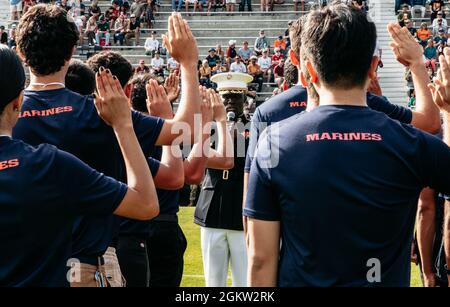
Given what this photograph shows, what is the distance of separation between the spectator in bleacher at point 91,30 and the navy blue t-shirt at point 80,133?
29820 millimetres

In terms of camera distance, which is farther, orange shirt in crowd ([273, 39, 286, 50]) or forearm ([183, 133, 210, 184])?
orange shirt in crowd ([273, 39, 286, 50])

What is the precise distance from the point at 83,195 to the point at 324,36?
3.79ft

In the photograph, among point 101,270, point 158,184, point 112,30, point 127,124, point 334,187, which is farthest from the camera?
point 112,30

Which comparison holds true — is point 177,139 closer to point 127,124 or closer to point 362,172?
point 127,124

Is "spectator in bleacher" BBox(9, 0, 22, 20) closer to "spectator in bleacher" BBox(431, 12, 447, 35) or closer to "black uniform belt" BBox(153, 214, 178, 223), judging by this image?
"spectator in bleacher" BBox(431, 12, 447, 35)

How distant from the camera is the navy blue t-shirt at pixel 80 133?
4.11 metres

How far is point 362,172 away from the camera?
3.12 m

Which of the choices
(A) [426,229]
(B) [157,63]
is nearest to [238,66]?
(B) [157,63]

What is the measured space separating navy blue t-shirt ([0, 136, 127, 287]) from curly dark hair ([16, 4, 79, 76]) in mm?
1051

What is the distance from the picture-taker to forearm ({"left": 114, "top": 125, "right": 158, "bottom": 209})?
3.38 metres

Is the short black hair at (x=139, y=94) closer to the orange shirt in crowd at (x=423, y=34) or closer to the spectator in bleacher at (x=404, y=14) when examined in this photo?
the orange shirt in crowd at (x=423, y=34)

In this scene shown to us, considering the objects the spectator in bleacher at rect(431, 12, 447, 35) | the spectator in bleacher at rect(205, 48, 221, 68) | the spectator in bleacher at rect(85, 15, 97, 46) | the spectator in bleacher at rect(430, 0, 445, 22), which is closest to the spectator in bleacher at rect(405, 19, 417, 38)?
the spectator in bleacher at rect(431, 12, 447, 35)

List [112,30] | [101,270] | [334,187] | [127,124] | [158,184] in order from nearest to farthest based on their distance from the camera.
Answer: [334,187] < [127,124] < [101,270] < [158,184] < [112,30]
